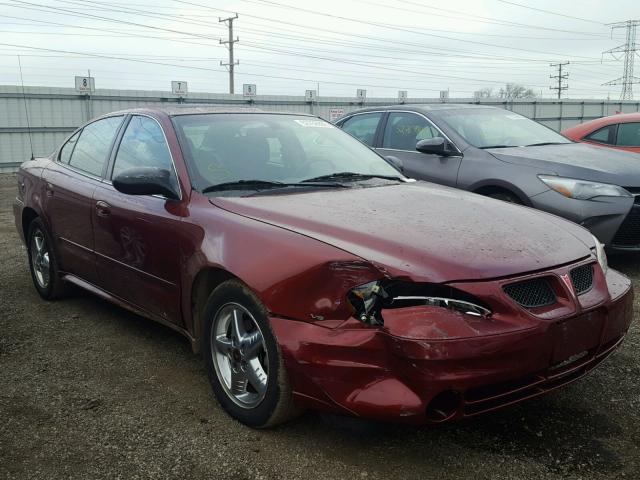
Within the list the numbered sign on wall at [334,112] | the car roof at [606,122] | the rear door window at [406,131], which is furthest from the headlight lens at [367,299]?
the numbered sign on wall at [334,112]

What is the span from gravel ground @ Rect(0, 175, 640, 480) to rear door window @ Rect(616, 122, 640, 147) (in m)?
4.94

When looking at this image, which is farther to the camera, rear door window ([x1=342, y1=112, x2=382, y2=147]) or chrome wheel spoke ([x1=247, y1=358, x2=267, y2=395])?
rear door window ([x1=342, y1=112, x2=382, y2=147])

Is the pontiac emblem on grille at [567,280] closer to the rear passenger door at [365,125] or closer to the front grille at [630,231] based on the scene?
the front grille at [630,231]

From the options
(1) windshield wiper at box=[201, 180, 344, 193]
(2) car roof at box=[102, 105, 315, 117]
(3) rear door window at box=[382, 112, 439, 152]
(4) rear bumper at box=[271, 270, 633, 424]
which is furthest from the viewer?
(3) rear door window at box=[382, 112, 439, 152]

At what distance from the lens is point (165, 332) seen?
425 centimetres

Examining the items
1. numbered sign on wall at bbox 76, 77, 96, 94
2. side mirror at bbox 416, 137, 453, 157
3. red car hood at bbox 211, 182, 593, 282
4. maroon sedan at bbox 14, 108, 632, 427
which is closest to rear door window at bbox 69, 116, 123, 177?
maroon sedan at bbox 14, 108, 632, 427

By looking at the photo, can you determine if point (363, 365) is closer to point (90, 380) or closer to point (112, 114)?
point (90, 380)

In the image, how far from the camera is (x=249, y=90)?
2050cm

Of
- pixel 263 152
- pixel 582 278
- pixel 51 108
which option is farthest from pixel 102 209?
pixel 51 108

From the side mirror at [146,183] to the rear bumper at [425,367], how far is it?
3.78ft

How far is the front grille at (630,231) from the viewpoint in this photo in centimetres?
522

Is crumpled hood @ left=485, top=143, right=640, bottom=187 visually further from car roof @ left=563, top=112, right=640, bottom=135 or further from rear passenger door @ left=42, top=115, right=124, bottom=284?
rear passenger door @ left=42, top=115, right=124, bottom=284

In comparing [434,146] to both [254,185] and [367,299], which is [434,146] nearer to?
[254,185]

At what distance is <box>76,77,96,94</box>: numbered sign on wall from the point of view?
682 inches
